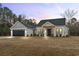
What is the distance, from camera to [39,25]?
1134 cm

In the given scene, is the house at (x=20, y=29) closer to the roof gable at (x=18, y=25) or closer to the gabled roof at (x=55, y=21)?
the roof gable at (x=18, y=25)

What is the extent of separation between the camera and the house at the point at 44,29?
11.3 m

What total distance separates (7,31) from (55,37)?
3.92 ft

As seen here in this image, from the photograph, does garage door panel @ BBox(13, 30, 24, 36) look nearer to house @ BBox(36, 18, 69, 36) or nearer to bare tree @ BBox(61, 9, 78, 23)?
house @ BBox(36, 18, 69, 36)

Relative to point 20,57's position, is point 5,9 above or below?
above

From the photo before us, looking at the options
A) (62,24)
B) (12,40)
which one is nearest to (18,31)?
(12,40)

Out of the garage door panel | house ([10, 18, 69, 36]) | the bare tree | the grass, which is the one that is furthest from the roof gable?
the bare tree

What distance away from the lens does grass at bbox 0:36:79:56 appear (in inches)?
439

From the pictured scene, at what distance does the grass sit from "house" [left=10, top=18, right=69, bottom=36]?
13 centimetres

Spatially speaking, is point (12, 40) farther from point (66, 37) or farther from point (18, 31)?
point (66, 37)

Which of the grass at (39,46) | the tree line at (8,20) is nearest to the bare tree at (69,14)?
the grass at (39,46)

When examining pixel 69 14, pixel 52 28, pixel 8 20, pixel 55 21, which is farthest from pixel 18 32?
pixel 69 14

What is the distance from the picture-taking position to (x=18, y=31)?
11.4 m

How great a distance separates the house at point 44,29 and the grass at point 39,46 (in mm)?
129
